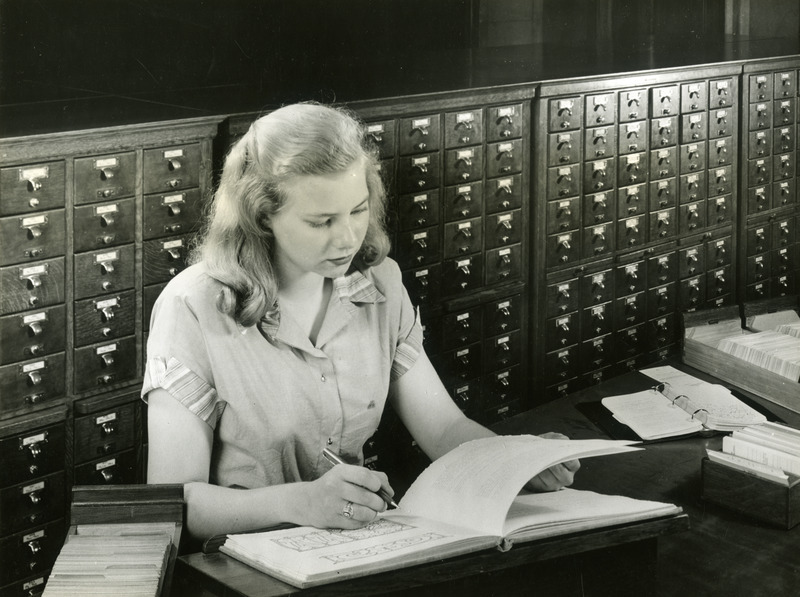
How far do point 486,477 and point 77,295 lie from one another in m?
1.71

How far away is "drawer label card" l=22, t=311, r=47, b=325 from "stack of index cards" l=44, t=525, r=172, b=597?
142 cm

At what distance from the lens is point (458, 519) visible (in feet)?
4.79

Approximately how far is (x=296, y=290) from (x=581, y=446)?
0.76 meters

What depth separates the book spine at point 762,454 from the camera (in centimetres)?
196

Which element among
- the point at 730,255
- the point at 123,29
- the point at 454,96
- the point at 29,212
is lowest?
the point at 730,255

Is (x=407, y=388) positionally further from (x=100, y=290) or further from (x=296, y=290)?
(x=100, y=290)

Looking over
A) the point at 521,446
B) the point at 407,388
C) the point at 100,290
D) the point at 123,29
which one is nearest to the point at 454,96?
the point at 123,29

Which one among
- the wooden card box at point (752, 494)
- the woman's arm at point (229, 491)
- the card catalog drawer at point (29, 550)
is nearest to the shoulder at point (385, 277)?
the woman's arm at point (229, 491)

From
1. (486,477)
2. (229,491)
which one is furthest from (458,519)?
(229,491)

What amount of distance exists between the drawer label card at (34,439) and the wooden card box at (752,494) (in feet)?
6.10

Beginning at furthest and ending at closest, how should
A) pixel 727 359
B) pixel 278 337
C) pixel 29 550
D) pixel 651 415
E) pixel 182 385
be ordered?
pixel 29 550
pixel 727 359
pixel 651 415
pixel 278 337
pixel 182 385

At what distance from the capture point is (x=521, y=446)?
1.61 metres

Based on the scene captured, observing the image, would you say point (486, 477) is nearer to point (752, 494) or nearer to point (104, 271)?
point (752, 494)

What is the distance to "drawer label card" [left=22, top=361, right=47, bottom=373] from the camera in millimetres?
2828
